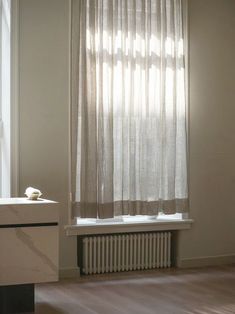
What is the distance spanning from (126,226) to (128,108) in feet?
4.44

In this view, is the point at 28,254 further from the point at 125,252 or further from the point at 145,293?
the point at 125,252

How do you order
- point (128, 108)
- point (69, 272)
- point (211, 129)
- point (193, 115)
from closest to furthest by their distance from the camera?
point (69, 272) → point (128, 108) → point (193, 115) → point (211, 129)

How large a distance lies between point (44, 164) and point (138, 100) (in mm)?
1338

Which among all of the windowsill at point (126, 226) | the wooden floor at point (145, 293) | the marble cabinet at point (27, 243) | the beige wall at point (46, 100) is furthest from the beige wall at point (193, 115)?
the marble cabinet at point (27, 243)

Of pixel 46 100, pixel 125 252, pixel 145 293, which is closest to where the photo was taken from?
pixel 145 293

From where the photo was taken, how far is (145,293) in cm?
580

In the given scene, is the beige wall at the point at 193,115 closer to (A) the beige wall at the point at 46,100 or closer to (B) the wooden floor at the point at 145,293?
(A) the beige wall at the point at 46,100

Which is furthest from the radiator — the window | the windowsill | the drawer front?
the drawer front

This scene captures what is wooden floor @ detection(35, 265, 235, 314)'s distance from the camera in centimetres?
518

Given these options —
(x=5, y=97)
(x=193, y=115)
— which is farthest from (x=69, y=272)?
(x=193, y=115)

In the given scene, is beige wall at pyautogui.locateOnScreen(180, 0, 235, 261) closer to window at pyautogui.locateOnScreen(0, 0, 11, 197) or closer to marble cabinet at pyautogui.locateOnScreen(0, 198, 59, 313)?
window at pyautogui.locateOnScreen(0, 0, 11, 197)

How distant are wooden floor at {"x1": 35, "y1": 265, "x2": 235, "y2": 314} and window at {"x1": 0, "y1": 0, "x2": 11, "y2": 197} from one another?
1.24 metres

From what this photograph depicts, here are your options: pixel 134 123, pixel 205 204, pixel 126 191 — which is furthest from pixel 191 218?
pixel 134 123

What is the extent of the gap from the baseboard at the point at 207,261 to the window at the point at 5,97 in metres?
2.30
